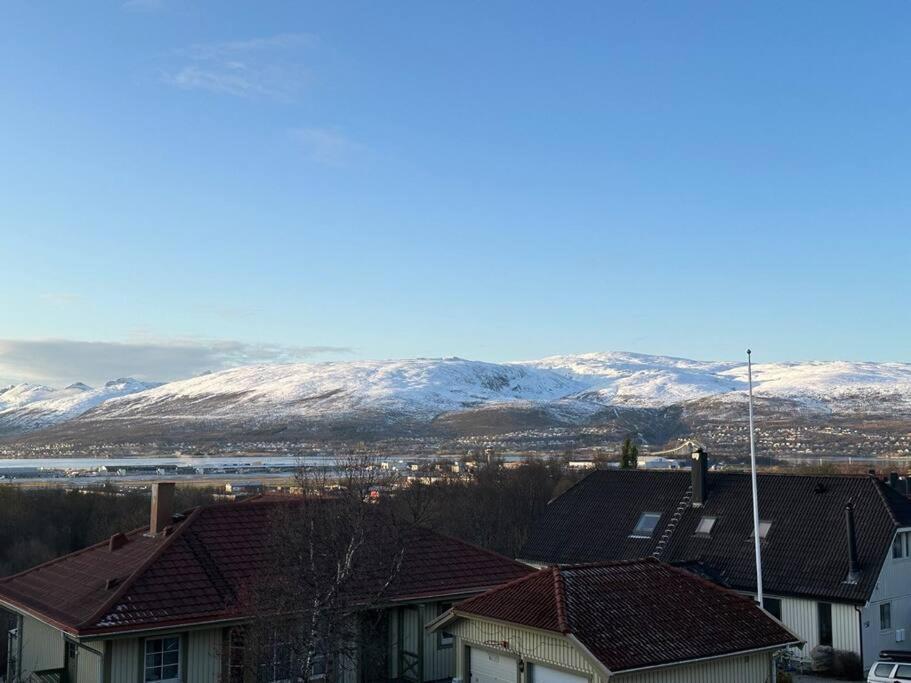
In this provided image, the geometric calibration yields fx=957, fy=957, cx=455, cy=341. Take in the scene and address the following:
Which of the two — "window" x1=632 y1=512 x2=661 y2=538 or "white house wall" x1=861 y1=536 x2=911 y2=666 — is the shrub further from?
"window" x1=632 y1=512 x2=661 y2=538

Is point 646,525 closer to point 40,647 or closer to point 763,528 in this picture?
point 763,528

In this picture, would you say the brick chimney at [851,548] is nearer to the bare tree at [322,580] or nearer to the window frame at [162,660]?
the bare tree at [322,580]

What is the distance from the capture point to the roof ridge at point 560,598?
1720 cm

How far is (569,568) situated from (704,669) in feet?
10.4

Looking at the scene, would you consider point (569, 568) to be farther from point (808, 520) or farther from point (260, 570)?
point (808, 520)

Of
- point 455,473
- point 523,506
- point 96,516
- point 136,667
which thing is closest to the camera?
point 136,667

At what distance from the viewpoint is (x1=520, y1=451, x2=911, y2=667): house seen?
26.3 metres

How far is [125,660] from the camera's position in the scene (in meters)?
18.9

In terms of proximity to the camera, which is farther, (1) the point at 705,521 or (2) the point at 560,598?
(1) the point at 705,521

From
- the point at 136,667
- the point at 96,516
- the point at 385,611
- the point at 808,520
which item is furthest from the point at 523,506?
the point at 136,667

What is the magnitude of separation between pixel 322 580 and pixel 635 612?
19.5 feet

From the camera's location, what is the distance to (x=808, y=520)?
2933 cm

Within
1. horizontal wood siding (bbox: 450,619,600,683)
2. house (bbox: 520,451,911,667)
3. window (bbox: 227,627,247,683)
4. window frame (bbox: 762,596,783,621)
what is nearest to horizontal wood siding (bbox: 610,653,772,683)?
horizontal wood siding (bbox: 450,619,600,683)

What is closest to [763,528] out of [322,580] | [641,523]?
[641,523]
